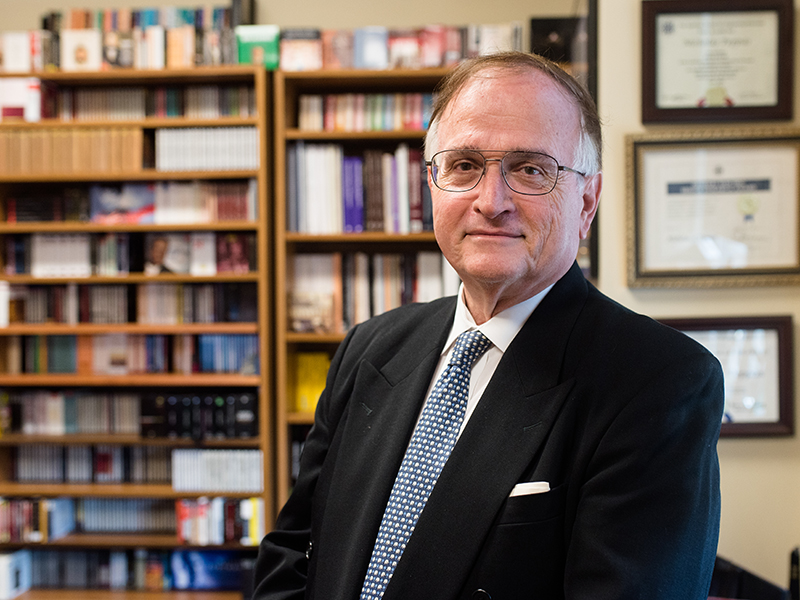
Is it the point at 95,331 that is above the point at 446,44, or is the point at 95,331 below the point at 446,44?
below

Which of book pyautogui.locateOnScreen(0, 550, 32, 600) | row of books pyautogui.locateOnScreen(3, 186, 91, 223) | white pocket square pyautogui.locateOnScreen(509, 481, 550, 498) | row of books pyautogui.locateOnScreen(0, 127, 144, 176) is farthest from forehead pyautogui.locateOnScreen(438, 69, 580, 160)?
book pyautogui.locateOnScreen(0, 550, 32, 600)

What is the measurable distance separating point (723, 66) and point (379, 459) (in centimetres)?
163

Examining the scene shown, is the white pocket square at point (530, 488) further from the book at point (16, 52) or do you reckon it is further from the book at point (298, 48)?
the book at point (16, 52)

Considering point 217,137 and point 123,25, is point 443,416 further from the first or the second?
point 123,25

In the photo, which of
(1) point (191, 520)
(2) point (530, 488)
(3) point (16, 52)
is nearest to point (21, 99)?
(3) point (16, 52)

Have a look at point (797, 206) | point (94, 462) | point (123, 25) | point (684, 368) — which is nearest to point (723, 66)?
point (797, 206)

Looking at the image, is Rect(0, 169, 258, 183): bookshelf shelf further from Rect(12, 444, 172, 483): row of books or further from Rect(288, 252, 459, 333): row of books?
Rect(12, 444, 172, 483): row of books

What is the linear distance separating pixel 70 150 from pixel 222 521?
6.00ft

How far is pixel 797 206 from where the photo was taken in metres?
1.82

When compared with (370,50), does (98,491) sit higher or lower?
lower

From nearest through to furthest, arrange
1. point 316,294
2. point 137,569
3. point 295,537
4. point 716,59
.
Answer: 1. point 295,537
2. point 716,59
3. point 316,294
4. point 137,569

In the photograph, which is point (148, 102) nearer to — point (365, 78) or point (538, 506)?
point (365, 78)

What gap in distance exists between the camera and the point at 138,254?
2.86m

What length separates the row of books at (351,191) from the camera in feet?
8.89
